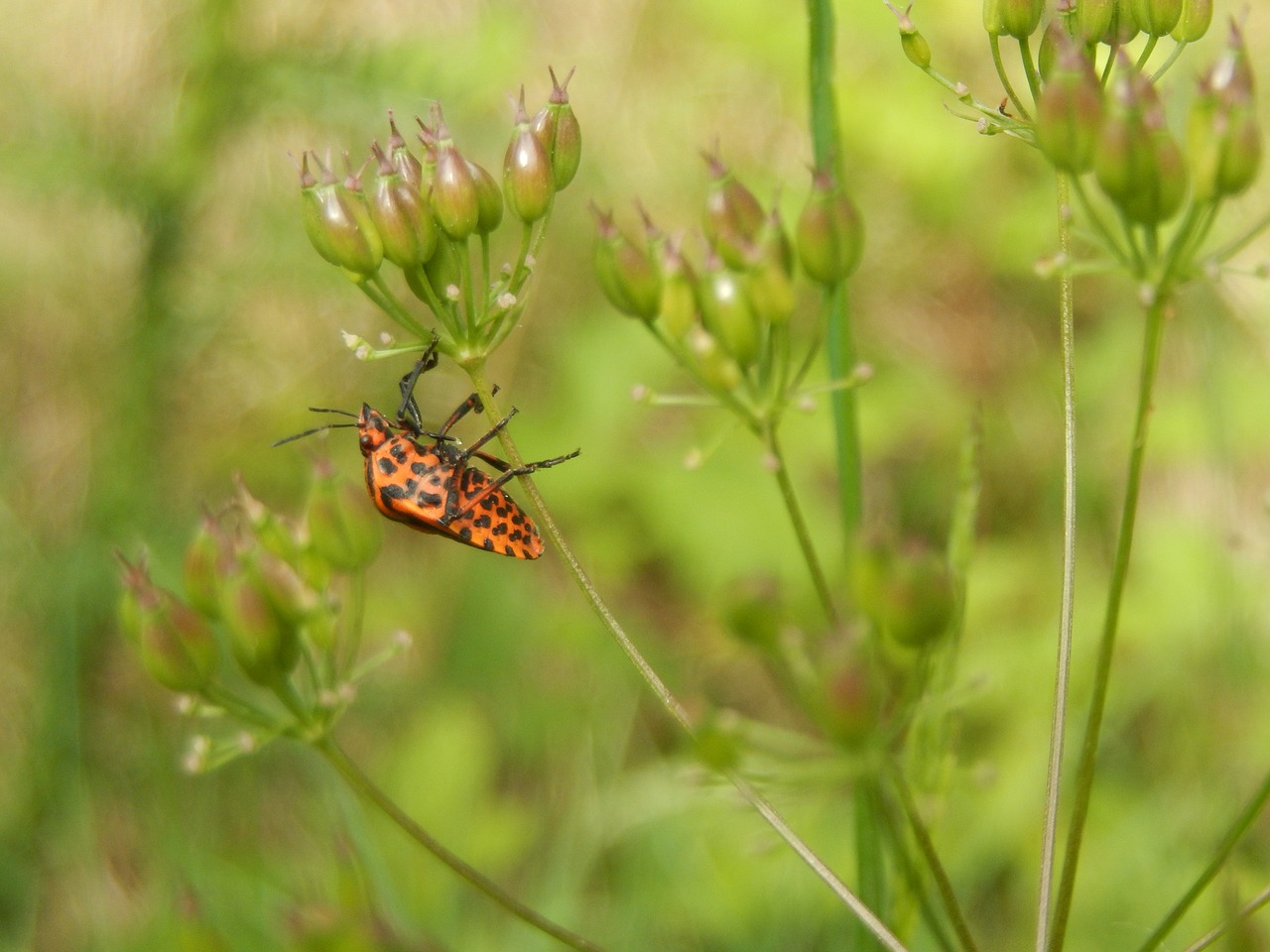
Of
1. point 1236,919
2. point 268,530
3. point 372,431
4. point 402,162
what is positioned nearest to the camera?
point 1236,919

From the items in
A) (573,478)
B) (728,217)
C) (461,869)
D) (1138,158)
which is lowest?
(573,478)

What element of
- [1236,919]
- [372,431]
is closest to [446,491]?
[372,431]

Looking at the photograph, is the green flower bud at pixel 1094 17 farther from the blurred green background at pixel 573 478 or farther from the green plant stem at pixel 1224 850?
the blurred green background at pixel 573 478

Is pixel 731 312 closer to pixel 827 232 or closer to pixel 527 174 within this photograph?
pixel 827 232

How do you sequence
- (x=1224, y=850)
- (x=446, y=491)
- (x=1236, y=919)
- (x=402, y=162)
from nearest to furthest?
(x=1236, y=919) < (x=1224, y=850) < (x=402, y=162) < (x=446, y=491)

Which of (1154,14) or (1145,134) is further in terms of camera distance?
(1154,14)

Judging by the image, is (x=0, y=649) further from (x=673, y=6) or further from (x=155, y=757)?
(x=673, y=6)
